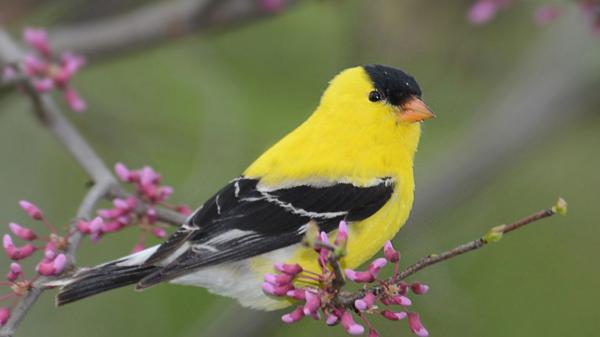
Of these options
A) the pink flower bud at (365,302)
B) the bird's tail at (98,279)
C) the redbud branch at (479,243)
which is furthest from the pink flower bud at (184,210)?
the redbud branch at (479,243)

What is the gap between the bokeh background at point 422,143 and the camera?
5.63 m

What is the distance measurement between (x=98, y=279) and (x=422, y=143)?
3.89 metres

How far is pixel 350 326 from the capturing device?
9.91ft

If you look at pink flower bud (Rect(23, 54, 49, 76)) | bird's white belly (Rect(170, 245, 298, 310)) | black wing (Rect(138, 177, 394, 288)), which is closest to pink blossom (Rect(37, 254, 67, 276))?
black wing (Rect(138, 177, 394, 288))

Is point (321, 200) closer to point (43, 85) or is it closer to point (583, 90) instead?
point (43, 85)

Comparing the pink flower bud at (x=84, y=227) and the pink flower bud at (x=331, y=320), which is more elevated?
the pink flower bud at (x=84, y=227)

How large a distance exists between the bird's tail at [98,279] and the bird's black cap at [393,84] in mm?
1265

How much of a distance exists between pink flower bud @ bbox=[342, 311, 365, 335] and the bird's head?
1339 millimetres

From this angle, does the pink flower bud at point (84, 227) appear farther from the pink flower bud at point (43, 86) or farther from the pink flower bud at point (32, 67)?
the pink flower bud at point (32, 67)

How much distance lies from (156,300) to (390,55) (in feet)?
7.78

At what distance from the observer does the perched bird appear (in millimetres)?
3785

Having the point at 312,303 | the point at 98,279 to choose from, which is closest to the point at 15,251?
the point at 98,279

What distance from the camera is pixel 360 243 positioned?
394 cm

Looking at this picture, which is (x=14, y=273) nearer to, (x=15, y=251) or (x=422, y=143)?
(x=15, y=251)
